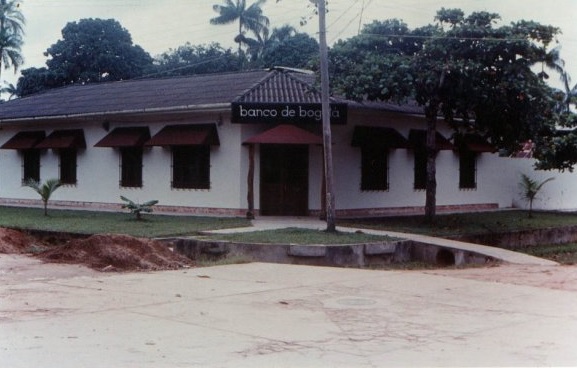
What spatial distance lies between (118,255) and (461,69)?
9365mm

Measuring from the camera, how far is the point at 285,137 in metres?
20.5

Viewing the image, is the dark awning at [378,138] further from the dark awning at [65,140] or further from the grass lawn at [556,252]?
the dark awning at [65,140]

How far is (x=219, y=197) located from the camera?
73.2 feet

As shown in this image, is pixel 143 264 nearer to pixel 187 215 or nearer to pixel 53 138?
pixel 187 215

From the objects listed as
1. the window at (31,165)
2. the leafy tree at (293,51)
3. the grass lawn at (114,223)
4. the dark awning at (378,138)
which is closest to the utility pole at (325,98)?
the grass lawn at (114,223)

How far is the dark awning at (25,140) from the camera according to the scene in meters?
27.2

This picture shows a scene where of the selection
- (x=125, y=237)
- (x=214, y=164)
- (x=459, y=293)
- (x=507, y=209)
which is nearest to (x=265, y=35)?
(x=507, y=209)

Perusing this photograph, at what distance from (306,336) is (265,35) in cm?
5004

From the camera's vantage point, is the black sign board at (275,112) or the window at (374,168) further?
the window at (374,168)

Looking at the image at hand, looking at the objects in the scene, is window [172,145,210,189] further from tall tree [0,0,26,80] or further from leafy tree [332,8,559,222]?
tall tree [0,0,26,80]

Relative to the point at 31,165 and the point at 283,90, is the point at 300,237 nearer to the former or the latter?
the point at 283,90

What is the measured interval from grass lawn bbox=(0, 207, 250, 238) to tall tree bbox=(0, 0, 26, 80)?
2528cm

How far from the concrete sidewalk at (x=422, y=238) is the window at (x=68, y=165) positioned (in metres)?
8.65

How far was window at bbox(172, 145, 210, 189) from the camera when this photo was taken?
22.8m
